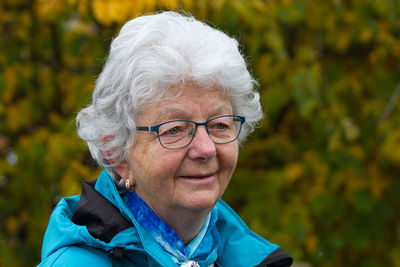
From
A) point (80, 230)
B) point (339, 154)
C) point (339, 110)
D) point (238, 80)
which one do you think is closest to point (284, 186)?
point (339, 154)

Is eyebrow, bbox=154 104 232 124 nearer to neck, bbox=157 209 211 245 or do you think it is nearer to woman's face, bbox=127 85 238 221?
woman's face, bbox=127 85 238 221

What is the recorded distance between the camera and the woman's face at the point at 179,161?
5.01 ft

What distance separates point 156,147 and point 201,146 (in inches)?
5.6

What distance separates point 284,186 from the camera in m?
3.74

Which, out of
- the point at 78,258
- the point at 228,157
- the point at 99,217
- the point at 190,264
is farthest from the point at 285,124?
the point at 78,258

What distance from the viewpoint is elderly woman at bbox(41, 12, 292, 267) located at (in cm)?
150

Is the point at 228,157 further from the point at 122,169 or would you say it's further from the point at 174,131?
the point at 122,169

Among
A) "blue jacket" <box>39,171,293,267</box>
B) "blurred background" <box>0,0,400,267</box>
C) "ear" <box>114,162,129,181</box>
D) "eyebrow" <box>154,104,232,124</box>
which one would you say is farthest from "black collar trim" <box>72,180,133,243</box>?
"blurred background" <box>0,0,400,267</box>

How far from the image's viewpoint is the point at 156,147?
1534 mm

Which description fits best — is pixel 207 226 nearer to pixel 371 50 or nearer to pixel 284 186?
pixel 284 186

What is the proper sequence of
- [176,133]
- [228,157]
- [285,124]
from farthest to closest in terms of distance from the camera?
[285,124] < [228,157] < [176,133]

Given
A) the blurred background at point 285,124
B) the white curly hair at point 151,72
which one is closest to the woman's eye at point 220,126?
the white curly hair at point 151,72

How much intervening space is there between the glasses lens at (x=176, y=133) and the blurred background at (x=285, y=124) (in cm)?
170

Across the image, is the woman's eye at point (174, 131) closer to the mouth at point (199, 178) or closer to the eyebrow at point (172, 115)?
the eyebrow at point (172, 115)
